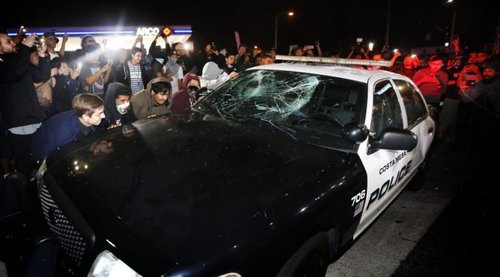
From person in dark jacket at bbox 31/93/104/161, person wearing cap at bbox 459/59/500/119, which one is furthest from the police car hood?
person wearing cap at bbox 459/59/500/119

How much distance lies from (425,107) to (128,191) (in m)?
3.53

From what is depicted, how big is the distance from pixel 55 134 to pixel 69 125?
140 mm

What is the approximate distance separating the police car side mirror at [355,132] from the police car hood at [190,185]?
0.14 meters

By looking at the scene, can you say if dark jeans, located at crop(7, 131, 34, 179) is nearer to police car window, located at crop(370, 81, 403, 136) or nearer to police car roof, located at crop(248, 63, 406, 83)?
police car roof, located at crop(248, 63, 406, 83)

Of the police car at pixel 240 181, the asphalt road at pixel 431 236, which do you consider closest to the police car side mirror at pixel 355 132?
the police car at pixel 240 181

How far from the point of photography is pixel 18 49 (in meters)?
3.74

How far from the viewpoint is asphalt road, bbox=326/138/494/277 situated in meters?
2.93

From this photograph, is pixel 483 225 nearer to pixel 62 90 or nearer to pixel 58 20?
pixel 62 90

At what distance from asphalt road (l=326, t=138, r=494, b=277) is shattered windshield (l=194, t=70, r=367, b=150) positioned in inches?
49.6

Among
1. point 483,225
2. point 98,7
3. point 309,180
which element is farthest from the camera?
point 98,7

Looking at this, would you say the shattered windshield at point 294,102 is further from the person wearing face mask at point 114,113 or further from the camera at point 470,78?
the camera at point 470,78

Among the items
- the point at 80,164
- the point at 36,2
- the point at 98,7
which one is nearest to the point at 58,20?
the point at 36,2

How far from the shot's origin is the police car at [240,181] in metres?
1.60

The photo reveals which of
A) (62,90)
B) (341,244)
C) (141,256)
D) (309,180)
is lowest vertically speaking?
(341,244)
